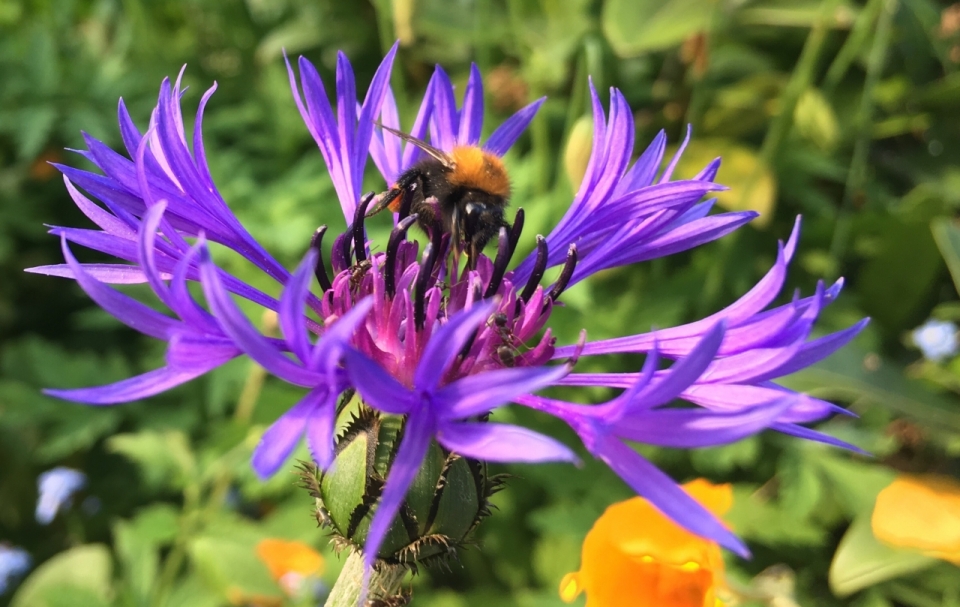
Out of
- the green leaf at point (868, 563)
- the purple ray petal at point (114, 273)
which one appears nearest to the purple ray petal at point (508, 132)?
the purple ray petal at point (114, 273)

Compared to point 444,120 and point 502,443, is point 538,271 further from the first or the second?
point 502,443

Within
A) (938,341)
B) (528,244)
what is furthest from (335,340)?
(938,341)

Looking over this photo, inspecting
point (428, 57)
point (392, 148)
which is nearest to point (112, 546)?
point (392, 148)

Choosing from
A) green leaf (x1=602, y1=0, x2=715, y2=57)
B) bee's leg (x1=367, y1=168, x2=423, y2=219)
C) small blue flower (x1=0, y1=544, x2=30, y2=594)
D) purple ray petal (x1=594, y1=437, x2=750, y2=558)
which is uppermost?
green leaf (x1=602, y1=0, x2=715, y2=57)

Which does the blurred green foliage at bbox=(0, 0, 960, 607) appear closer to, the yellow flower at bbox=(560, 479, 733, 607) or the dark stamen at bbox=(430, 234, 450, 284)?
the yellow flower at bbox=(560, 479, 733, 607)

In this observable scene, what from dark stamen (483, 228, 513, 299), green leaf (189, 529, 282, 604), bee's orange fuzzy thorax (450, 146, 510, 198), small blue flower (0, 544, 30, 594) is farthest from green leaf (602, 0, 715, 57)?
small blue flower (0, 544, 30, 594)

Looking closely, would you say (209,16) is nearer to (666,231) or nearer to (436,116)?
(436,116)

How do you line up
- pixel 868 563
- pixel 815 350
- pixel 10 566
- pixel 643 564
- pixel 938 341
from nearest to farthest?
pixel 815 350 → pixel 643 564 → pixel 868 563 → pixel 10 566 → pixel 938 341
